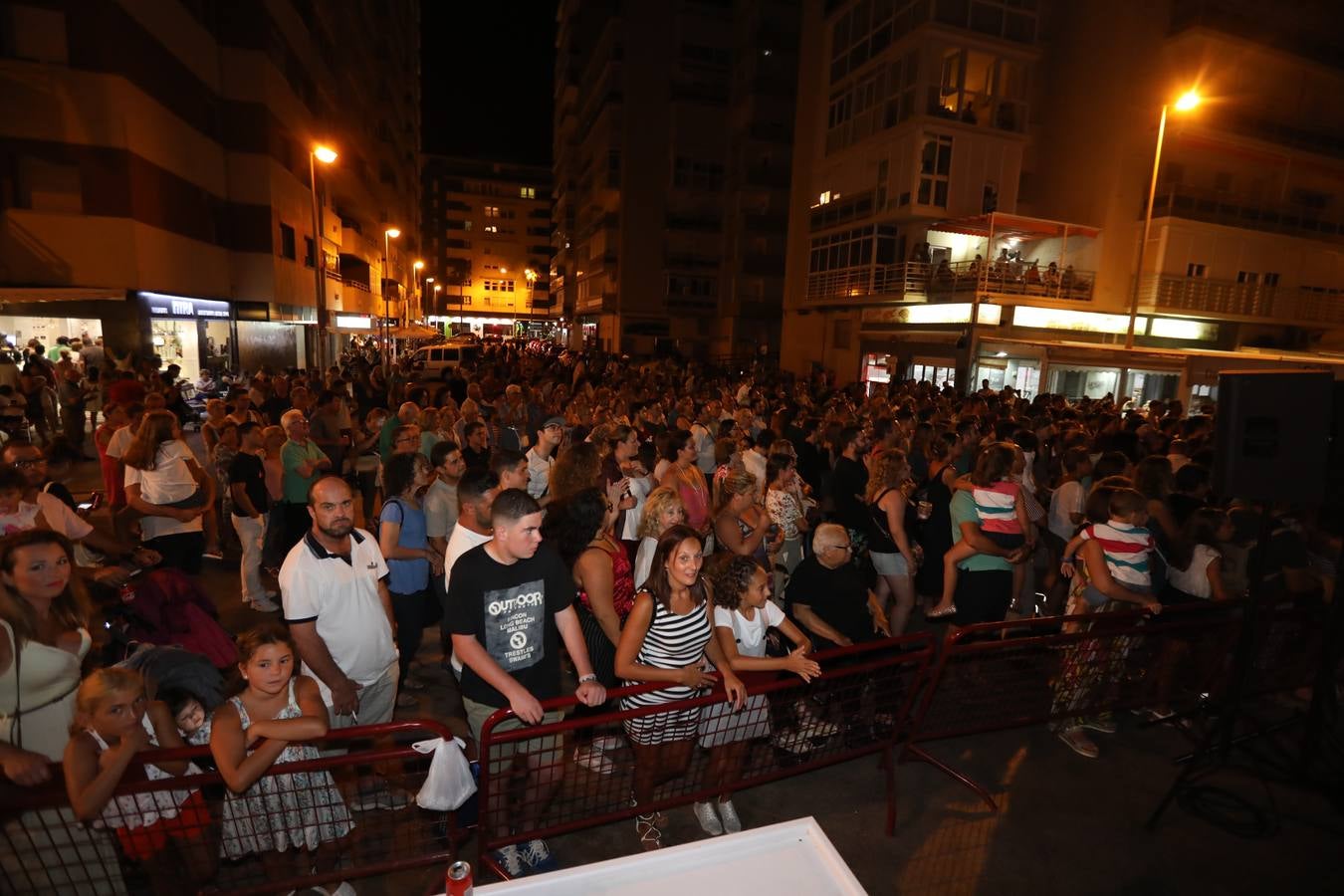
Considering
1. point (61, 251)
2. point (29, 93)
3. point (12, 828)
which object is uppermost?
point (29, 93)

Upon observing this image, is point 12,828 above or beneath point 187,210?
beneath

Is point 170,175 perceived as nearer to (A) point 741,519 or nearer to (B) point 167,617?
(B) point 167,617

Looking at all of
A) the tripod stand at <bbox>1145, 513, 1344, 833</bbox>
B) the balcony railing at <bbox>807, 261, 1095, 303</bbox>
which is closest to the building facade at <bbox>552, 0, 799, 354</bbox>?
the balcony railing at <bbox>807, 261, 1095, 303</bbox>

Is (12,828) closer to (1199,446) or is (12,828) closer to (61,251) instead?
(1199,446)

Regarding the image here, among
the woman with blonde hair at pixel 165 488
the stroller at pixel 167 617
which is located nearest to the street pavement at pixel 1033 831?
the stroller at pixel 167 617

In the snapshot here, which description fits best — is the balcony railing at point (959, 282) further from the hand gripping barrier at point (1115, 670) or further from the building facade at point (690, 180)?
the hand gripping barrier at point (1115, 670)

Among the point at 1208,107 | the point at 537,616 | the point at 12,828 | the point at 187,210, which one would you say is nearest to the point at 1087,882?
the point at 537,616

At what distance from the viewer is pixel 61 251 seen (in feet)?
54.3

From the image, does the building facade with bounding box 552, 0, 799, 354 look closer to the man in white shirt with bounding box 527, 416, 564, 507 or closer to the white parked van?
the white parked van

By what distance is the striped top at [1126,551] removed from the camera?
4.72 metres

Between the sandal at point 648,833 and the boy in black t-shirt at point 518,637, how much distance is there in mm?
541

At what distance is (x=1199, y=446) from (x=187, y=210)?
26.3 meters

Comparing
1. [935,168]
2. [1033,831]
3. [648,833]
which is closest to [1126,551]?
[1033,831]

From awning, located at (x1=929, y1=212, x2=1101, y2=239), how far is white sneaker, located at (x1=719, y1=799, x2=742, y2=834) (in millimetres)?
22146
